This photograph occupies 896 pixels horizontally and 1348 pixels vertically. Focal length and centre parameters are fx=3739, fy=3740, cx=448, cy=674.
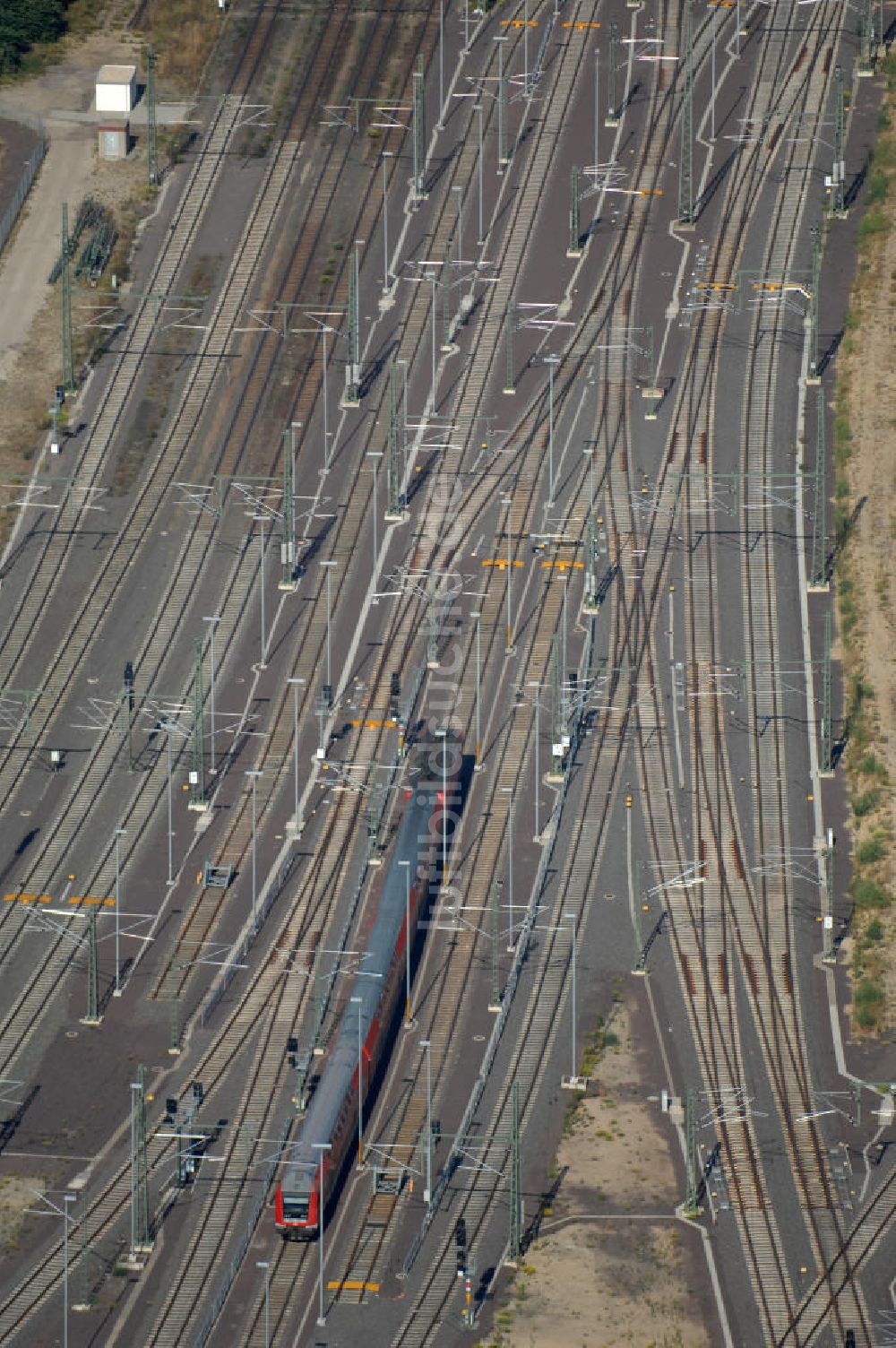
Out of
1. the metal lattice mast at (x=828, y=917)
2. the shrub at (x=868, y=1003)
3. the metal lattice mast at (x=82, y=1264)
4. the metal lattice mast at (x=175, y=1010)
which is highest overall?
the metal lattice mast at (x=828, y=917)

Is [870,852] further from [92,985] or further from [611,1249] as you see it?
[92,985]

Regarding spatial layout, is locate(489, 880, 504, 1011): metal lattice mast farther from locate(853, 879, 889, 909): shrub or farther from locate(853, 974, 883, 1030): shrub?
locate(853, 879, 889, 909): shrub

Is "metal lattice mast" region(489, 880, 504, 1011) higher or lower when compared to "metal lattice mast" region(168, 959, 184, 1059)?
higher

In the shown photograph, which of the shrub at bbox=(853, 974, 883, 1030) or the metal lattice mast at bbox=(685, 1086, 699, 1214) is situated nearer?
the metal lattice mast at bbox=(685, 1086, 699, 1214)

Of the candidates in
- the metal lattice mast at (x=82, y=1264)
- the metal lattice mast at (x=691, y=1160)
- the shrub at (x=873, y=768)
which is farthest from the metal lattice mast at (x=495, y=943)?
the metal lattice mast at (x=82, y=1264)

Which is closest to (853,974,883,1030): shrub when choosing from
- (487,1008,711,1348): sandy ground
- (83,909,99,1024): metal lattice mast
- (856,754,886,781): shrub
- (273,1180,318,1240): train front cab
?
(487,1008,711,1348): sandy ground

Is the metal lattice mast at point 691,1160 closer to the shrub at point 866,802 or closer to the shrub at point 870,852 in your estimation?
the shrub at point 870,852

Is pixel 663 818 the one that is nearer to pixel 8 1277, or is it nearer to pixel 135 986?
pixel 135 986
